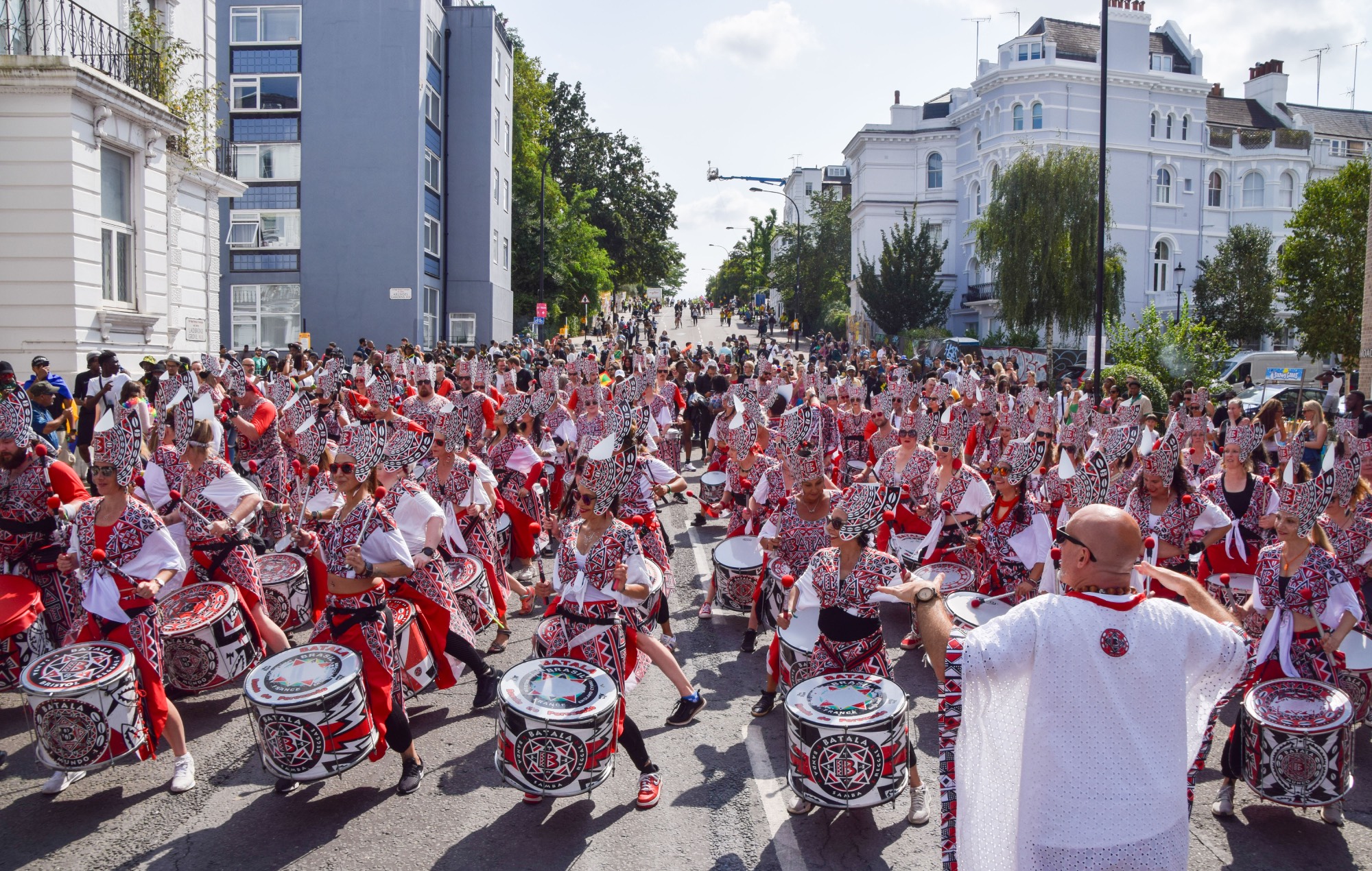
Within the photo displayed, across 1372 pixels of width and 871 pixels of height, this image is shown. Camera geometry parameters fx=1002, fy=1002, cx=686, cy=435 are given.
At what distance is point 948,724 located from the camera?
128 inches

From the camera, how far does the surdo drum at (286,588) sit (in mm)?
7691

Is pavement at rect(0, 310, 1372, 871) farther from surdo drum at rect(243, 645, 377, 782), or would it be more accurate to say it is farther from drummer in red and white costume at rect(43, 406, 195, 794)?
surdo drum at rect(243, 645, 377, 782)

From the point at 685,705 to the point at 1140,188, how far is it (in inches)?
2145

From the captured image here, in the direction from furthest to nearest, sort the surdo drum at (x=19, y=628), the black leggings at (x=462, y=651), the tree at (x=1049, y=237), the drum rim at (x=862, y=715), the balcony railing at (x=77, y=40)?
the tree at (x=1049, y=237) < the balcony railing at (x=77, y=40) < the black leggings at (x=462, y=651) < the surdo drum at (x=19, y=628) < the drum rim at (x=862, y=715)

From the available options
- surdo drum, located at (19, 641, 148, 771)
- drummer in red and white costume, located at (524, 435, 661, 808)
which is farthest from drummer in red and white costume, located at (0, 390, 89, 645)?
Answer: drummer in red and white costume, located at (524, 435, 661, 808)

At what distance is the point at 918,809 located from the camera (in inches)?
214

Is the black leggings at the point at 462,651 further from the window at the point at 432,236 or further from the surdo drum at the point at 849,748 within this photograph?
the window at the point at 432,236

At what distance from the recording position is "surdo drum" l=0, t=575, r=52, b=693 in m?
6.21

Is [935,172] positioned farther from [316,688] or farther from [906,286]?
[316,688]

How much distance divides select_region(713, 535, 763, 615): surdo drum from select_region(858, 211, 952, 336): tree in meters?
46.5

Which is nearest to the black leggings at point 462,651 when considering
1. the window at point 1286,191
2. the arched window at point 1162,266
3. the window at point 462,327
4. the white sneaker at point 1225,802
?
the white sneaker at point 1225,802

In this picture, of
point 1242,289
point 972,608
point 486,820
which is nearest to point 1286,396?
point 972,608

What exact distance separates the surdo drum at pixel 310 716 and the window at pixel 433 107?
32.1 metres

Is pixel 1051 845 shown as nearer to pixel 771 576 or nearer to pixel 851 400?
pixel 771 576
